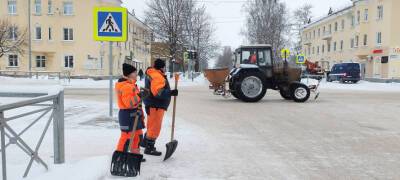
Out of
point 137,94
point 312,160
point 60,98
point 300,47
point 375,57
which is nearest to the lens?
point 60,98

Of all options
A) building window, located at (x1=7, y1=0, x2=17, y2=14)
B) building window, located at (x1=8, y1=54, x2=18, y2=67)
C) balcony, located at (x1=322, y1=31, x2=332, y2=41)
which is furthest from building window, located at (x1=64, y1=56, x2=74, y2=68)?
balcony, located at (x1=322, y1=31, x2=332, y2=41)

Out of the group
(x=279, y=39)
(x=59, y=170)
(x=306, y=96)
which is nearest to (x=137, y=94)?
(x=59, y=170)

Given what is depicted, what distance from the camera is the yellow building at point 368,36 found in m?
36.1

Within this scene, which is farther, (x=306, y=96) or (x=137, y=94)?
(x=306, y=96)

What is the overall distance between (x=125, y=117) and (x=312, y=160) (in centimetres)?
297

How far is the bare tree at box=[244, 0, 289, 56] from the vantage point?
50.2 metres

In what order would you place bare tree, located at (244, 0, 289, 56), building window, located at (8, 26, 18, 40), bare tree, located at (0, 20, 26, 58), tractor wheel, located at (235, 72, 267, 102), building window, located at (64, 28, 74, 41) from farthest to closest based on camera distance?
1. bare tree, located at (244, 0, 289, 56)
2. building window, located at (64, 28, 74, 41)
3. building window, located at (8, 26, 18, 40)
4. bare tree, located at (0, 20, 26, 58)
5. tractor wheel, located at (235, 72, 267, 102)

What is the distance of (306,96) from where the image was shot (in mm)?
14312

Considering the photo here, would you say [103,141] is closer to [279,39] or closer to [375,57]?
[375,57]

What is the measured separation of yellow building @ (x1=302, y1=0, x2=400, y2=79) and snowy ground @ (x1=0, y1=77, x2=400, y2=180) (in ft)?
93.7

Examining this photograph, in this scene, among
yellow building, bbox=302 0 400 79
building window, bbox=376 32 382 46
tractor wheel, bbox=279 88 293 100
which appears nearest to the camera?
tractor wheel, bbox=279 88 293 100

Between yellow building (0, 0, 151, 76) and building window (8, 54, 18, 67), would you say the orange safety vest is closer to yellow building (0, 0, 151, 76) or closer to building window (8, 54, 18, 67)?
yellow building (0, 0, 151, 76)

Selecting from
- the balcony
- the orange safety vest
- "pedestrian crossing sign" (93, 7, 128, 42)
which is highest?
the balcony

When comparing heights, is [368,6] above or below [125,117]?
above
